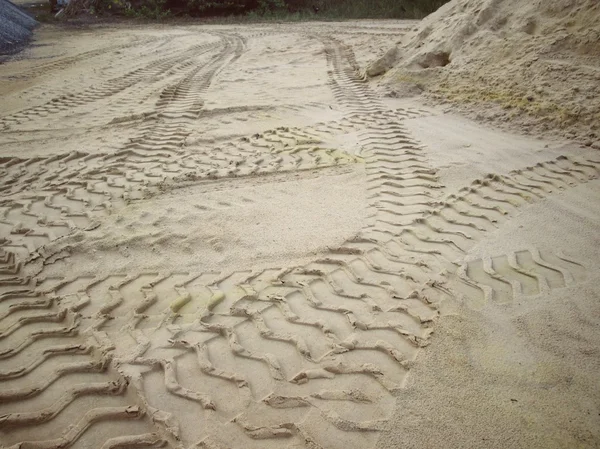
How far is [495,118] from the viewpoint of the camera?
15.0ft

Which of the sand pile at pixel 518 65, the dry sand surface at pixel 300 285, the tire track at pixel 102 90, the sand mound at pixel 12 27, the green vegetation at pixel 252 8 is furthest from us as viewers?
the green vegetation at pixel 252 8

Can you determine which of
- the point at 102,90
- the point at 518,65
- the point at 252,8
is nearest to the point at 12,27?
the point at 102,90

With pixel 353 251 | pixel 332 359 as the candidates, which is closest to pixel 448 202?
pixel 353 251

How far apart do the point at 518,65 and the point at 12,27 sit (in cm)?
1386

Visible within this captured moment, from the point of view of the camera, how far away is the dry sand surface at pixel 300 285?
5.46 feet

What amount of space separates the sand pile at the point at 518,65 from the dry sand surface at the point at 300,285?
1.37ft

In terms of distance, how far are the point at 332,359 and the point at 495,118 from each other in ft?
12.7

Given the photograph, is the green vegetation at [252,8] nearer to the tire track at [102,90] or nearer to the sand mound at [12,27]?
the sand mound at [12,27]

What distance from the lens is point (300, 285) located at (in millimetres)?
2439

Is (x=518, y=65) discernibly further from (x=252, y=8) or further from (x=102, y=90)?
(x=252, y=8)

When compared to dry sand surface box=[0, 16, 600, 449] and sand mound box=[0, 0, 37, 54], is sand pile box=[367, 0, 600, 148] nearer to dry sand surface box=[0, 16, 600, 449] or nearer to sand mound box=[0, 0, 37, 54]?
dry sand surface box=[0, 16, 600, 449]

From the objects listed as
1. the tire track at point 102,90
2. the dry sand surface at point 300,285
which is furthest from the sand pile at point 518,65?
Result: the tire track at point 102,90

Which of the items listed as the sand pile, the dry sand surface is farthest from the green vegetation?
the dry sand surface

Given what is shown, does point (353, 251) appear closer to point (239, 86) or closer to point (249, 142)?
point (249, 142)
